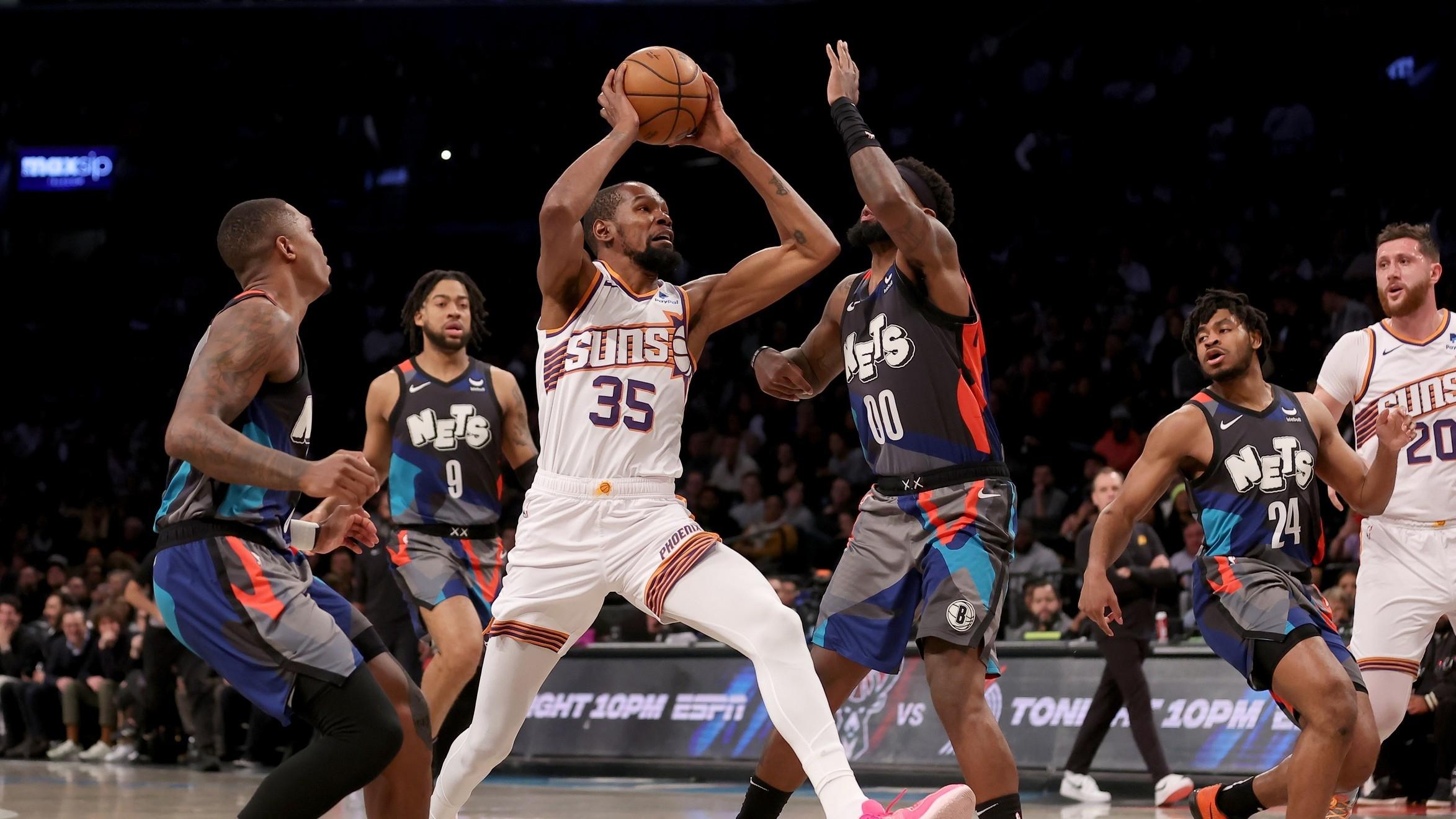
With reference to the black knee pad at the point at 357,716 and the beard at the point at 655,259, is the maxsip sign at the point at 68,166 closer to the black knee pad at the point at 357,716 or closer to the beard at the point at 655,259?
the beard at the point at 655,259

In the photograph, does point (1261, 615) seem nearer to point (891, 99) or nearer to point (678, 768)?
point (678, 768)

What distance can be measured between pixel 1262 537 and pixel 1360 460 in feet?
2.44

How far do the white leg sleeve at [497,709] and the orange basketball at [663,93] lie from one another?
1882 millimetres

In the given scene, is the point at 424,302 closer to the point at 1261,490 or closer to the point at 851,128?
the point at 851,128

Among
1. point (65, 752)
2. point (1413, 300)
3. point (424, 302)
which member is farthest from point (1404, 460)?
point (65, 752)

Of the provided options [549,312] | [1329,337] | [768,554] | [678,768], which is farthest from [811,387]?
[1329,337]

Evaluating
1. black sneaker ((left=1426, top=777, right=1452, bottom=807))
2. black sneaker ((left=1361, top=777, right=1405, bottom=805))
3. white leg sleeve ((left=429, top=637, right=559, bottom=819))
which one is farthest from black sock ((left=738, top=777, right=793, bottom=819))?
black sneaker ((left=1426, top=777, right=1452, bottom=807))

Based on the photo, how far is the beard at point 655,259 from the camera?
18.9 ft

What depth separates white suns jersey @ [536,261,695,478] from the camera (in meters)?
5.51

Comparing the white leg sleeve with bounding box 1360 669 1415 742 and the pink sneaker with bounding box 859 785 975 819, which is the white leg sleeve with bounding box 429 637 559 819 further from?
the white leg sleeve with bounding box 1360 669 1415 742

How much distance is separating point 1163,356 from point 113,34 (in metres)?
16.5

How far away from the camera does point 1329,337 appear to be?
14.0 meters

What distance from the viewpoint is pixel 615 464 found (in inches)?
216

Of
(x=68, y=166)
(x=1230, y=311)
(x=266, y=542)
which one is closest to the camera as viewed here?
(x=266, y=542)
